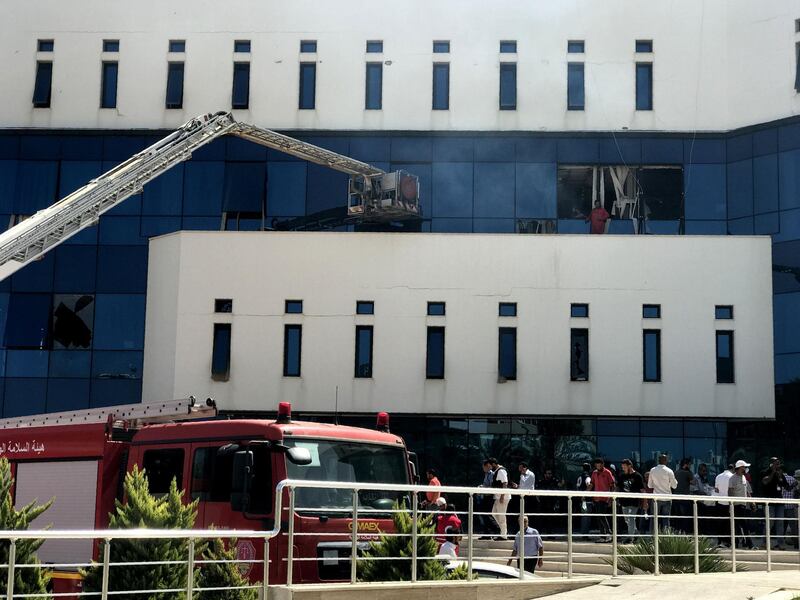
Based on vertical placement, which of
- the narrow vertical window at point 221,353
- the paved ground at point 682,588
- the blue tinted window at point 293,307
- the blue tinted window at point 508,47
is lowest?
the paved ground at point 682,588

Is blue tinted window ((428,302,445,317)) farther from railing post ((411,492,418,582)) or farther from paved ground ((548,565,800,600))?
railing post ((411,492,418,582))

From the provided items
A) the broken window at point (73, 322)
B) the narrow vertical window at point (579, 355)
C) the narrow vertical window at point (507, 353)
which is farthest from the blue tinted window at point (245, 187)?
the narrow vertical window at point (579, 355)

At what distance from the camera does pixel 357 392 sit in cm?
3378

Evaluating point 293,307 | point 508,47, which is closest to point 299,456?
point 293,307

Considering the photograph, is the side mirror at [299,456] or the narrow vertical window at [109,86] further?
the narrow vertical window at [109,86]

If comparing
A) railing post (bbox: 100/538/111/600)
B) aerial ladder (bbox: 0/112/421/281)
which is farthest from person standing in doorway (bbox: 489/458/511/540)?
railing post (bbox: 100/538/111/600)

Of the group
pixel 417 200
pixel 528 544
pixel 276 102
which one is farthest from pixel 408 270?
pixel 528 544

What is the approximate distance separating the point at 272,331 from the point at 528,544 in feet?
61.3

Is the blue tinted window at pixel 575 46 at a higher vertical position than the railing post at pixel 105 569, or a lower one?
higher

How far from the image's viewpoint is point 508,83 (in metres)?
37.0

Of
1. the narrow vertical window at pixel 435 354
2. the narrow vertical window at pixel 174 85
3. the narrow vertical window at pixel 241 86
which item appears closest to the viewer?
the narrow vertical window at pixel 435 354

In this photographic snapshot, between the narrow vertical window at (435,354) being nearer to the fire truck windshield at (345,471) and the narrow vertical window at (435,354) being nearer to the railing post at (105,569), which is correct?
the fire truck windshield at (345,471)

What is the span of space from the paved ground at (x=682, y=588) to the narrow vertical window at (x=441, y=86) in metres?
24.6

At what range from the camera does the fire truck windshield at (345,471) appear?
13.1 m
